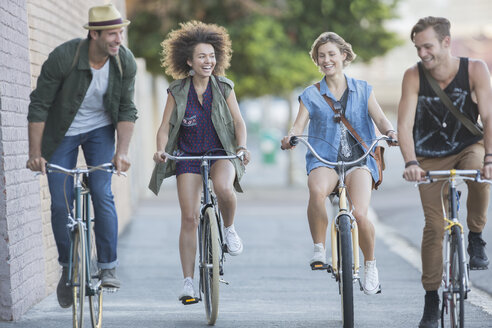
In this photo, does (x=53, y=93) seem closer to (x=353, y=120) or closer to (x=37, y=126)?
A: (x=37, y=126)

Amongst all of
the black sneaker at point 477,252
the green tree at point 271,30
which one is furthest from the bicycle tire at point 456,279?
the green tree at point 271,30

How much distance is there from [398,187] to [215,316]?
59.5 ft

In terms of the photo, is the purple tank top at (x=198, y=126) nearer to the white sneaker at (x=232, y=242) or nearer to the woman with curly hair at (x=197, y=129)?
the woman with curly hair at (x=197, y=129)

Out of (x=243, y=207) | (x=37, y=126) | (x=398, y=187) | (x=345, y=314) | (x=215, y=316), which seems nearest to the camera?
(x=37, y=126)

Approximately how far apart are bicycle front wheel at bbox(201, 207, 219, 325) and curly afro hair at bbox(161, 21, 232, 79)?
1128mm

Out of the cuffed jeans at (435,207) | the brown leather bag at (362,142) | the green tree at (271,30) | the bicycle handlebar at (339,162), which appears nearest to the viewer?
the cuffed jeans at (435,207)

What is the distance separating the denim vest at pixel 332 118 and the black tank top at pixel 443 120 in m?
0.63

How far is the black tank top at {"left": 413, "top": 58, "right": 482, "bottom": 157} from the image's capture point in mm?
5672

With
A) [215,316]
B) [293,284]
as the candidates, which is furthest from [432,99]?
[293,284]

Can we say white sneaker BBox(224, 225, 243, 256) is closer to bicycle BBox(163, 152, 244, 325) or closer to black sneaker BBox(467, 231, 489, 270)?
bicycle BBox(163, 152, 244, 325)

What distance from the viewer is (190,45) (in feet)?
21.9

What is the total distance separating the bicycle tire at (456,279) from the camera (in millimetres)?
5336

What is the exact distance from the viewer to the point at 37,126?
5520 mm

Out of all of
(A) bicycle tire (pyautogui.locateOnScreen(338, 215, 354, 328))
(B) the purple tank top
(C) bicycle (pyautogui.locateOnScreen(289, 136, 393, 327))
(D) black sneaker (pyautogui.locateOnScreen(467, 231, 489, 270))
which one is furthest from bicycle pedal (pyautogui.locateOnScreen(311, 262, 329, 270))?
(B) the purple tank top
